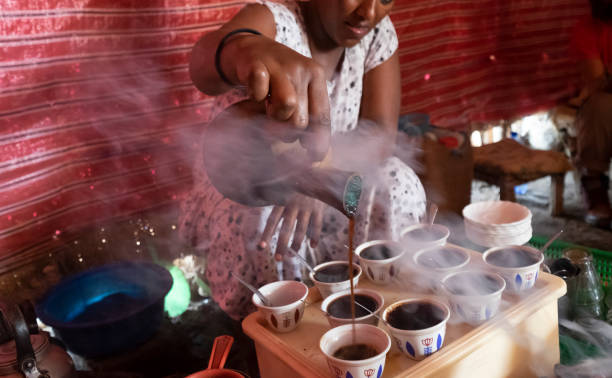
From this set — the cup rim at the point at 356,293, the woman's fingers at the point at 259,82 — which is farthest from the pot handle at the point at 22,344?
the woman's fingers at the point at 259,82

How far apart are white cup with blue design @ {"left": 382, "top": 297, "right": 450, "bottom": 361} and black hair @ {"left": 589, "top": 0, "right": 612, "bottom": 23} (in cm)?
356

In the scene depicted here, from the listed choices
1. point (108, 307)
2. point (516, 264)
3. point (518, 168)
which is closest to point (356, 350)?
point (516, 264)

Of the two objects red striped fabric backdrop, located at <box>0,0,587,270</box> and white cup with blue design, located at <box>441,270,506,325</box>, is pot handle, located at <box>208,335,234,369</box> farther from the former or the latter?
red striped fabric backdrop, located at <box>0,0,587,270</box>

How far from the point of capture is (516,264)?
1.57m

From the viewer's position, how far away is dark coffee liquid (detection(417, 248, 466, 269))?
1678mm

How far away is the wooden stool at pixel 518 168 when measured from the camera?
3678 mm

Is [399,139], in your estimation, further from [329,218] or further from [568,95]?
[568,95]

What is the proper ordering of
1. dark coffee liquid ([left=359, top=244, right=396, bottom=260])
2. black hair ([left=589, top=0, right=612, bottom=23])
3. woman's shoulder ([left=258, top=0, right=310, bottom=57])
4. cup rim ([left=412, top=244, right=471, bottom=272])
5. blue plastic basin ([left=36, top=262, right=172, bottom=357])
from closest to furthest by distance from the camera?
cup rim ([left=412, top=244, right=471, bottom=272]) → dark coffee liquid ([left=359, top=244, right=396, bottom=260]) → woman's shoulder ([left=258, top=0, right=310, bottom=57]) → blue plastic basin ([left=36, top=262, right=172, bottom=357]) → black hair ([left=589, top=0, right=612, bottom=23])

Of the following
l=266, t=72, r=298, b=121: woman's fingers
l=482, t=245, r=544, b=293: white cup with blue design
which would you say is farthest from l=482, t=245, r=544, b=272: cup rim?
l=266, t=72, r=298, b=121: woman's fingers

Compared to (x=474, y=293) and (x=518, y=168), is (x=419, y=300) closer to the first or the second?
(x=474, y=293)

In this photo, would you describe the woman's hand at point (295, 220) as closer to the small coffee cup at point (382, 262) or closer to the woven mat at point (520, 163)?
the small coffee cup at point (382, 262)

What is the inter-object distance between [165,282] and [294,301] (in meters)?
1.06

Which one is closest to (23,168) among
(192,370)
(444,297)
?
(192,370)

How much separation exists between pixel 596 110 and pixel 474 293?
10.2 ft
